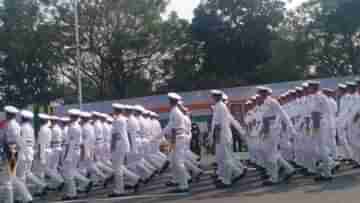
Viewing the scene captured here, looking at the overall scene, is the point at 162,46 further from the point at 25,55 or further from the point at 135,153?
the point at 135,153

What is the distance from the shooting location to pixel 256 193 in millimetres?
11906

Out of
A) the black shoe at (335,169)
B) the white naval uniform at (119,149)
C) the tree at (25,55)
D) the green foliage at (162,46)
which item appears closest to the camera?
the white naval uniform at (119,149)

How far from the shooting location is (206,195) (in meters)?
12.2

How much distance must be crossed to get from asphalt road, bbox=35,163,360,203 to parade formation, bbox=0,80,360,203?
0.84ft

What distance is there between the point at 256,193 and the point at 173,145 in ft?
7.15

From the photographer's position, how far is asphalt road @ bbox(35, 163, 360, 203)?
10.7m

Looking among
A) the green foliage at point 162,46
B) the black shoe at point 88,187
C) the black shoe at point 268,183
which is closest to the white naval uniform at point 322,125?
the black shoe at point 268,183

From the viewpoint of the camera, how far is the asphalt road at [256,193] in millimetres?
10672

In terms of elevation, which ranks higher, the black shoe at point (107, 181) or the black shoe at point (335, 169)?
the black shoe at point (335, 169)

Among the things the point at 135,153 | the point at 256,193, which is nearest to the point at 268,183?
the point at 256,193

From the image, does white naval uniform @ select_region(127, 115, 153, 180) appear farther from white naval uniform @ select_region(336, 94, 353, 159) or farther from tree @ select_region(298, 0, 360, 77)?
tree @ select_region(298, 0, 360, 77)

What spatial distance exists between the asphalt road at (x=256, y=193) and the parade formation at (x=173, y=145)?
26 centimetres

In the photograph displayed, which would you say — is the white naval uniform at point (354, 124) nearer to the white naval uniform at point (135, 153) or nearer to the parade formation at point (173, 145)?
the parade formation at point (173, 145)

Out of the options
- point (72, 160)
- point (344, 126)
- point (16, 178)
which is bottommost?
point (16, 178)
